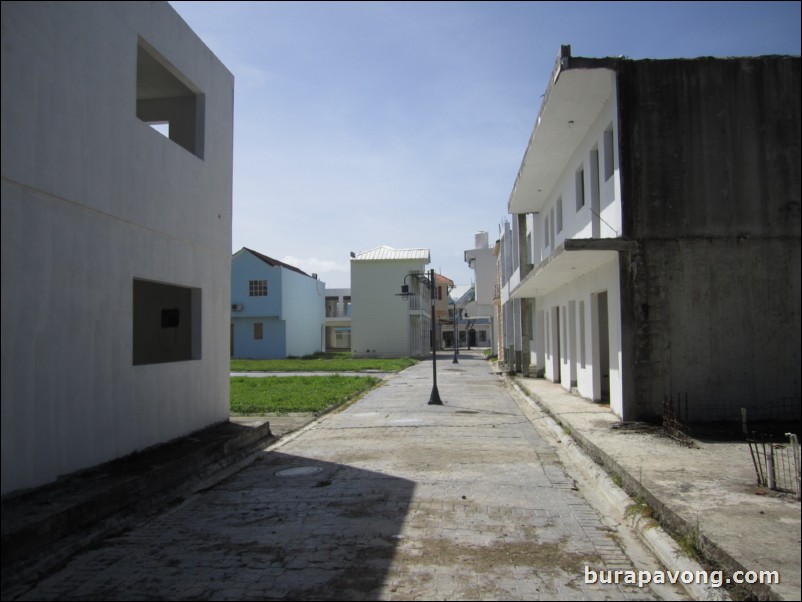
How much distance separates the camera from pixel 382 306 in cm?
4534

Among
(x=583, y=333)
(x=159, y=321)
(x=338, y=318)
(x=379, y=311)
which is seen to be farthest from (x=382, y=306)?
(x=159, y=321)

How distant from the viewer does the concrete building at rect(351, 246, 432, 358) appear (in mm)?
45219

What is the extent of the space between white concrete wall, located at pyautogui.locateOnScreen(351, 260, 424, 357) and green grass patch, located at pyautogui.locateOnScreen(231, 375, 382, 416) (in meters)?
20.6

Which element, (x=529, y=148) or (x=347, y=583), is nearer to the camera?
(x=347, y=583)

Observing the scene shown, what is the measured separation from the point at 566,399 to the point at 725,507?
968 centimetres

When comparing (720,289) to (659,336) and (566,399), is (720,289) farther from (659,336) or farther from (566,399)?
(566,399)

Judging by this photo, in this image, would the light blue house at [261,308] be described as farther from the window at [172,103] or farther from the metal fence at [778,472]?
the metal fence at [778,472]

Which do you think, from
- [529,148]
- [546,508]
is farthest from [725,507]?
[529,148]

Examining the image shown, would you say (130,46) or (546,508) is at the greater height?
(130,46)

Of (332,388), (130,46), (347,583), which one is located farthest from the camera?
(332,388)

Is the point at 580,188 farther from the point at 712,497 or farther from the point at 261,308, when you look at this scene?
the point at 261,308

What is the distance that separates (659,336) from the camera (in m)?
10.4

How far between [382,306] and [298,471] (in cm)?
3682

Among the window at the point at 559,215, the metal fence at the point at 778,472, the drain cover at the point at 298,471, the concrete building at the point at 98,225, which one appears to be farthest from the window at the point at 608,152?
the drain cover at the point at 298,471
